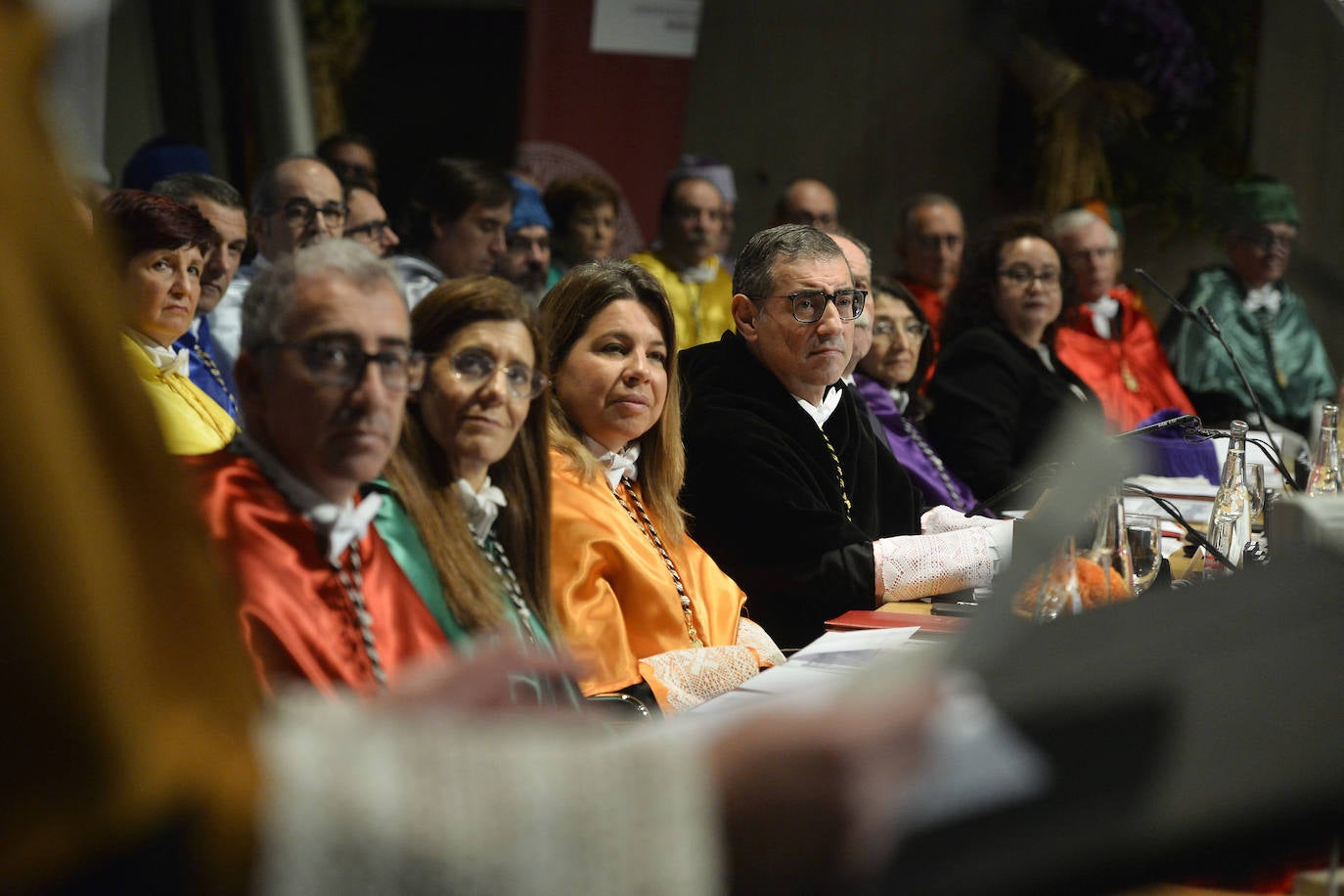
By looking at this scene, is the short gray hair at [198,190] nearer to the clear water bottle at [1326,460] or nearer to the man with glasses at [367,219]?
the man with glasses at [367,219]

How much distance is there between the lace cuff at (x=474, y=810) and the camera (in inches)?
21.3

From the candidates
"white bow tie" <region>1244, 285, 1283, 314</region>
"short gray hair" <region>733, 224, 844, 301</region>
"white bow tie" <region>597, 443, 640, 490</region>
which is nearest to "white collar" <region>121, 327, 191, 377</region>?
"white bow tie" <region>597, 443, 640, 490</region>

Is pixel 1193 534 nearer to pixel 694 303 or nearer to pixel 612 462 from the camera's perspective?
pixel 612 462

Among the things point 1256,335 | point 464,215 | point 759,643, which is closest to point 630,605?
point 759,643

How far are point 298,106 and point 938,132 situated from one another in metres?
4.33

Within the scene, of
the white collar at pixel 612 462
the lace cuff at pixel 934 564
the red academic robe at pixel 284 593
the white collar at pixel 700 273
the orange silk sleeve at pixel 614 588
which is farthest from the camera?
the white collar at pixel 700 273

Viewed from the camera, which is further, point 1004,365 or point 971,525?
point 1004,365

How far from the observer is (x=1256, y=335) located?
7.00 meters

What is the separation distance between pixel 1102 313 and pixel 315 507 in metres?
5.55

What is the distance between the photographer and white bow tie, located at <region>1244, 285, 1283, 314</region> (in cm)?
705

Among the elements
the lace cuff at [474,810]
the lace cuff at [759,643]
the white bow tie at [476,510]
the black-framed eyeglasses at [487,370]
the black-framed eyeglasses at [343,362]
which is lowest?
the lace cuff at [759,643]

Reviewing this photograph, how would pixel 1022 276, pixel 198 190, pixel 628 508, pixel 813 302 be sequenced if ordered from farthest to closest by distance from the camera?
pixel 1022 276 < pixel 198 190 < pixel 813 302 < pixel 628 508

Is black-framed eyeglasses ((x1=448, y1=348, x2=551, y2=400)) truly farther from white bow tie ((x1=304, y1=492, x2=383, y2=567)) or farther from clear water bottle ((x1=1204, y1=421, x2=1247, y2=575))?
clear water bottle ((x1=1204, y1=421, x2=1247, y2=575))

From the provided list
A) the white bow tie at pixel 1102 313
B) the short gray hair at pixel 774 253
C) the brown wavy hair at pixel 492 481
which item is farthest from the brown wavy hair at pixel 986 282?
the brown wavy hair at pixel 492 481
